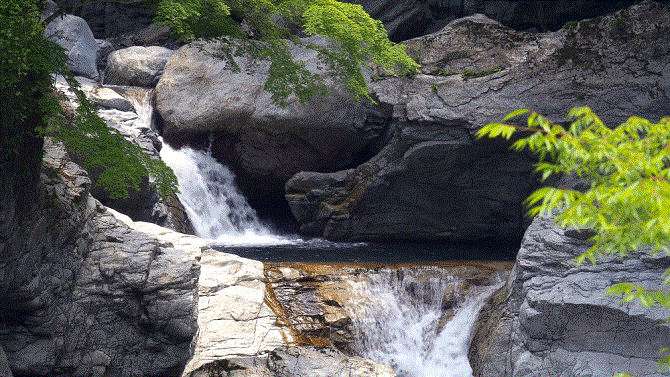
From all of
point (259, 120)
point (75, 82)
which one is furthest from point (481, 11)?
point (75, 82)

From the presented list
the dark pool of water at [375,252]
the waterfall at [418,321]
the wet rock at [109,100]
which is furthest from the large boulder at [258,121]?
the waterfall at [418,321]

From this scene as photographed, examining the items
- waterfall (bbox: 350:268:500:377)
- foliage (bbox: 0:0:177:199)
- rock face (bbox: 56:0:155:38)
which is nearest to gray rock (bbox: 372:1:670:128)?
waterfall (bbox: 350:268:500:377)

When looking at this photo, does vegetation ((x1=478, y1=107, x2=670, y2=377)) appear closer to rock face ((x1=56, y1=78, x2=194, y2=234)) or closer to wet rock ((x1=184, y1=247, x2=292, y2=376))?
wet rock ((x1=184, y1=247, x2=292, y2=376))

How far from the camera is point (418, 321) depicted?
9.37 meters

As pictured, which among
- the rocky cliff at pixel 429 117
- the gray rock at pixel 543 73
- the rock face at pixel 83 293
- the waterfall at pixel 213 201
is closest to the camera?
the rock face at pixel 83 293

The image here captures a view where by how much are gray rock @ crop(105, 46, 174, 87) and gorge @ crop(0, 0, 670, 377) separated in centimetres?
9

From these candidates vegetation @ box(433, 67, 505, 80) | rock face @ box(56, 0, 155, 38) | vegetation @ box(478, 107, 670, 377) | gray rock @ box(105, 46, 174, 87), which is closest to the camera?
vegetation @ box(478, 107, 670, 377)

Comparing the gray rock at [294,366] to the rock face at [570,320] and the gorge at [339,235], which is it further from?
the rock face at [570,320]

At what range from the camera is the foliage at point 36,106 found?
16.5ft

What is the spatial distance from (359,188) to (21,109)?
10.1 m

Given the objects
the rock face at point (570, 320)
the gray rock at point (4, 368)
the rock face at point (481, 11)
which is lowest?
the gray rock at point (4, 368)

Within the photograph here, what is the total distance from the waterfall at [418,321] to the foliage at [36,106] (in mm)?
4046

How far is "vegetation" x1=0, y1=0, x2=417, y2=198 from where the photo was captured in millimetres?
5223

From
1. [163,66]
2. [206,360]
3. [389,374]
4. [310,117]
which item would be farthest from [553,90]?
[163,66]
